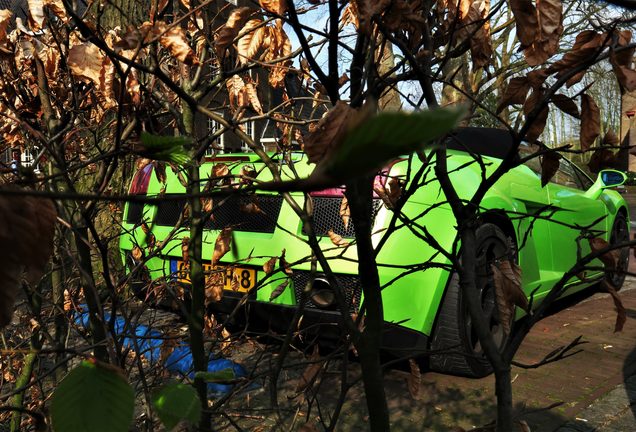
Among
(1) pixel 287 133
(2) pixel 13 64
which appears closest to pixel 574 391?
(1) pixel 287 133

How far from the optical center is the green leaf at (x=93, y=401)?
1.97ft

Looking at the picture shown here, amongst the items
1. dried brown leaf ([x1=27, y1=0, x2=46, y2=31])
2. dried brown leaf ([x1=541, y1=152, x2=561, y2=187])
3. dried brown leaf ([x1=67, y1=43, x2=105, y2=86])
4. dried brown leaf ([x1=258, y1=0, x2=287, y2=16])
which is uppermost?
dried brown leaf ([x1=27, y1=0, x2=46, y2=31])

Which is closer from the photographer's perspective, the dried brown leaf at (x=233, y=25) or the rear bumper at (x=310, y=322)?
the dried brown leaf at (x=233, y=25)

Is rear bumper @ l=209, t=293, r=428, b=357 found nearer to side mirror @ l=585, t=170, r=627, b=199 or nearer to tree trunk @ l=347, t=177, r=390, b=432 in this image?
tree trunk @ l=347, t=177, r=390, b=432

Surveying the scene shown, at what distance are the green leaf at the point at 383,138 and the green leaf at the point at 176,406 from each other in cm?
48

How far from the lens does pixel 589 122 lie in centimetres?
121

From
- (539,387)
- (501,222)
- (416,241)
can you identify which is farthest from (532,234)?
(416,241)

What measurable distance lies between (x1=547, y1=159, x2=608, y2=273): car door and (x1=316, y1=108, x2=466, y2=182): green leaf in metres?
4.57

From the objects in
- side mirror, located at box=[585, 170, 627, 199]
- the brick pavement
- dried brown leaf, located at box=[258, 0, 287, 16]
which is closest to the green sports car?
the brick pavement

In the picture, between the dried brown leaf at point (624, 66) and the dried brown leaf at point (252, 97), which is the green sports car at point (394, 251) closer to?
the dried brown leaf at point (252, 97)

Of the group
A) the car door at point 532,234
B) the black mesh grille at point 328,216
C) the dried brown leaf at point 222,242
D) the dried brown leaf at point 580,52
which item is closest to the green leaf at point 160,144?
the dried brown leaf at point 580,52

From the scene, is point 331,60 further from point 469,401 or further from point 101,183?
point 469,401

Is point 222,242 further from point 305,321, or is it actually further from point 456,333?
point 456,333

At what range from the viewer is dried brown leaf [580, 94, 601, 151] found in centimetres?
120
